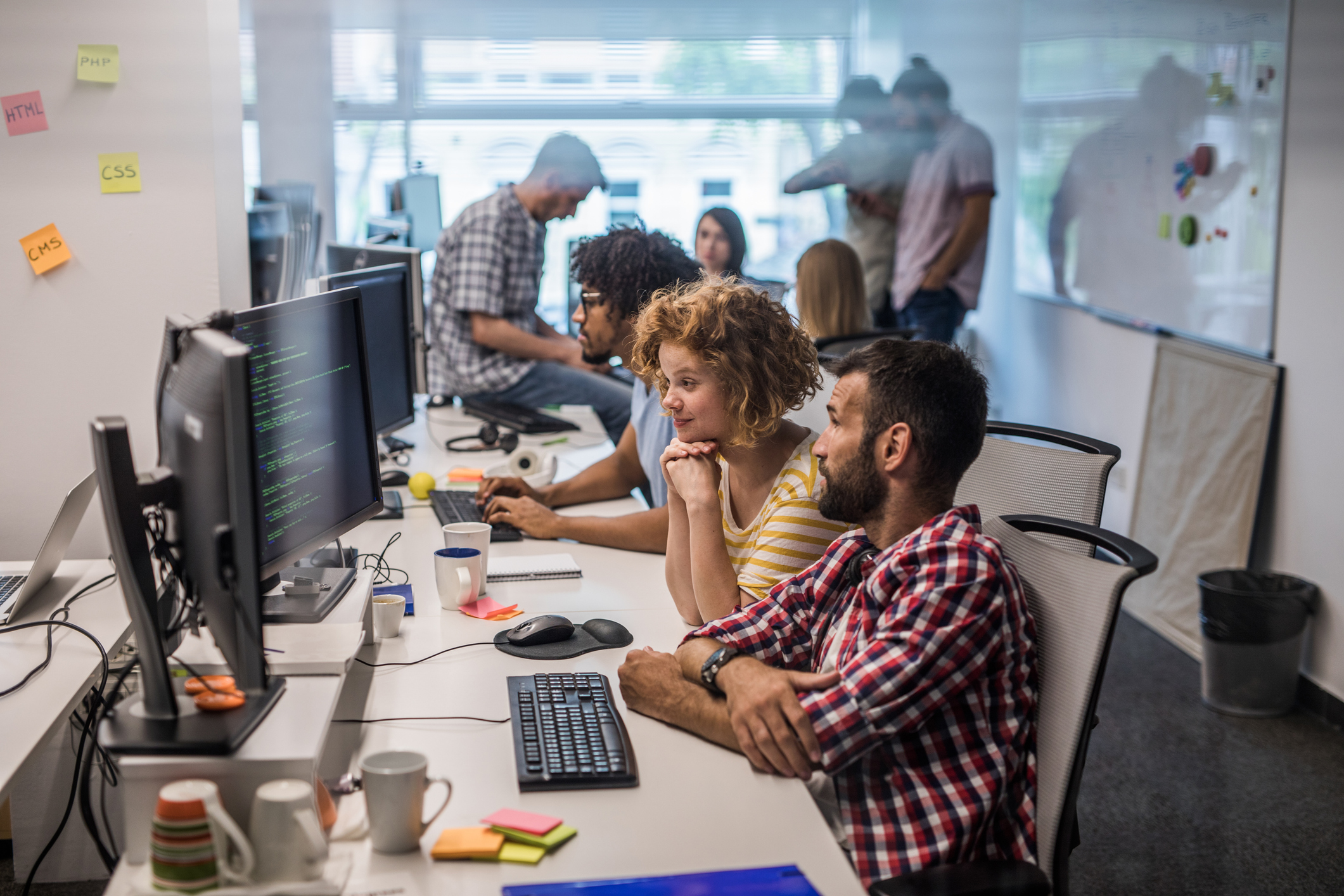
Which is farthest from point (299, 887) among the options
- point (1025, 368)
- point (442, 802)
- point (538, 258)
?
point (1025, 368)

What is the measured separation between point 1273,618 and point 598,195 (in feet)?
9.87

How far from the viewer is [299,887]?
924mm

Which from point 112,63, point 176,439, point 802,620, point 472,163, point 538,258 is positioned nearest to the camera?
point 176,439

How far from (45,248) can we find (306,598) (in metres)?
1.66

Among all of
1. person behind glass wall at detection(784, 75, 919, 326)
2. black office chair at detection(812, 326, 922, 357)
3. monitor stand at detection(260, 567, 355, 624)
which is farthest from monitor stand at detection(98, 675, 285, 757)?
person behind glass wall at detection(784, 75, 919, 326)

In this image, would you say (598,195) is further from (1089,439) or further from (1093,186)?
(1089,439)

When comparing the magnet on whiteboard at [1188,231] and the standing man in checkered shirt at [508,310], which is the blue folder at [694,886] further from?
the magnet on whiteboard at [1188,231]

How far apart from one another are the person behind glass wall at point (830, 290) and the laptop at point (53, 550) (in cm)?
211

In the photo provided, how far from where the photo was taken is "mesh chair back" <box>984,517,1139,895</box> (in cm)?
108

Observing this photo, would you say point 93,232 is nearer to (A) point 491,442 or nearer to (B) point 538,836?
(A) point 491,442

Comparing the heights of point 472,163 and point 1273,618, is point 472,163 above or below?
above

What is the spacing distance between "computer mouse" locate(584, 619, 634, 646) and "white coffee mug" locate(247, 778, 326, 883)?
2.06 ft

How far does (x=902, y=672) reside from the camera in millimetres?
1077

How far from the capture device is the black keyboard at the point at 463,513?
6.87 ft
